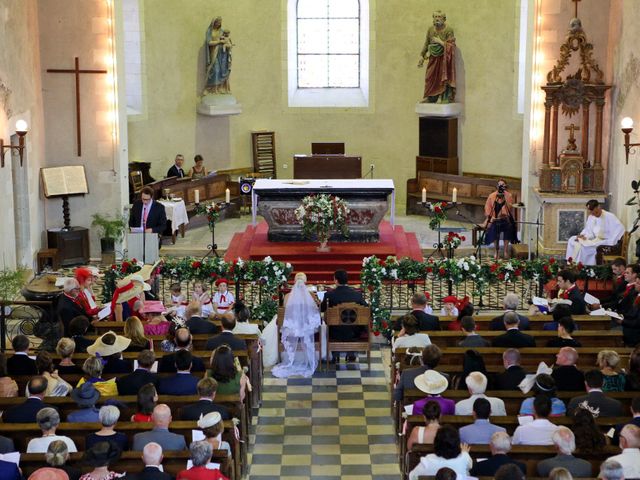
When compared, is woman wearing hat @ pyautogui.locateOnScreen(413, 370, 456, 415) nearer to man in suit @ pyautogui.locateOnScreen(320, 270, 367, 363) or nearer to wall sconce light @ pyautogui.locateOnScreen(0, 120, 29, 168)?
man in suit @ pyautogui.locateOnScreen(320, 270, 367, 363)

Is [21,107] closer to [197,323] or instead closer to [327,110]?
[197,323]

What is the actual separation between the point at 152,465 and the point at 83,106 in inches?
505

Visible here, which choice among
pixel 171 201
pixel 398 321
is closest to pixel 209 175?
pixel 171 201

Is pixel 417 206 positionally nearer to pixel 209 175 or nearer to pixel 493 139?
pixel 493 139

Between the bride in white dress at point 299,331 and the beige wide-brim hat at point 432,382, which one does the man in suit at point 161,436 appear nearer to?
the beige wide-brim hat at point 432,382

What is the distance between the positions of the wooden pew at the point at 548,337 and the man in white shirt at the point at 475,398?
227 cm

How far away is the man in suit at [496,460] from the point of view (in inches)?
298

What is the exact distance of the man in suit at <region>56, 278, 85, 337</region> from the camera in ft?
40.9

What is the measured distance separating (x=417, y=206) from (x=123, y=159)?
721cm

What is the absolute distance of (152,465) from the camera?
749cm

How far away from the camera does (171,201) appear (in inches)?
822

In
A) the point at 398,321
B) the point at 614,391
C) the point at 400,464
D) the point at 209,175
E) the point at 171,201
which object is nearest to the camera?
the point at 614,391

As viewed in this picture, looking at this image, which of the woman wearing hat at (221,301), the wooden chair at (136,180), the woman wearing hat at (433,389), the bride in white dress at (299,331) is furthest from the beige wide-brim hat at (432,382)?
the wooden chair at (136,180)

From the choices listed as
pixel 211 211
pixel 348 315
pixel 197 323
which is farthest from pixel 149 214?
pixel 197 323
